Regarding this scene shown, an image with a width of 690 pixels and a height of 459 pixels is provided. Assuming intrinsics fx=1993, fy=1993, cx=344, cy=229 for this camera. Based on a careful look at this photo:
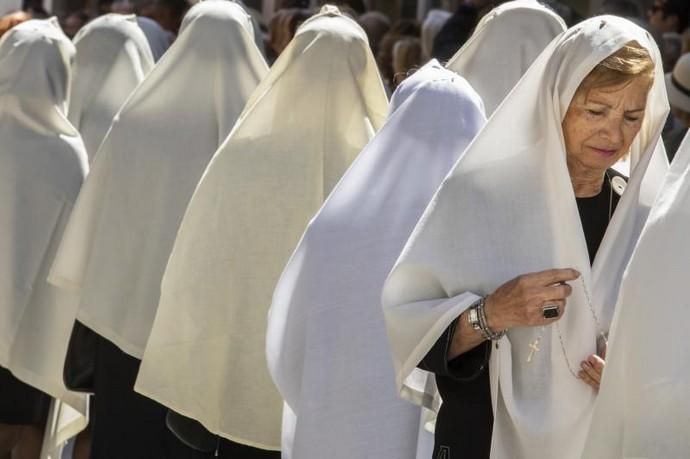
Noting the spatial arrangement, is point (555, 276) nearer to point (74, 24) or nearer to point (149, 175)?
point (149, 175)

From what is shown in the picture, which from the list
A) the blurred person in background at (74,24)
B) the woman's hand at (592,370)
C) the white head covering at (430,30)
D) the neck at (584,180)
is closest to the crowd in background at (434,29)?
the white head covering at (430,30)

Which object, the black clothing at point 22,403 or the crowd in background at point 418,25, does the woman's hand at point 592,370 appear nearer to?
the crowd in background at point 418,25

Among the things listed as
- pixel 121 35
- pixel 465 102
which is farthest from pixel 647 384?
pixel 121 35

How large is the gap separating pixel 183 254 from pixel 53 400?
1731 mm

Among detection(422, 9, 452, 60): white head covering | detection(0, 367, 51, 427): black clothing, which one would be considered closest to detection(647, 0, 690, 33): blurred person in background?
detection(422, 9, 452, 60): white head covering

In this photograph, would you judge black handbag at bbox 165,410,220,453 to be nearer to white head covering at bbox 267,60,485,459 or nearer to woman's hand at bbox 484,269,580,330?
white head covering at bbox 267,60,485,459

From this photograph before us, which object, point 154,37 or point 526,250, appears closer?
point 526,250

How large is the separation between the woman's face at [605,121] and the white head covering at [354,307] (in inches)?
27.5

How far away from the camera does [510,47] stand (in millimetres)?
7242

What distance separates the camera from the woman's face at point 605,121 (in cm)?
464

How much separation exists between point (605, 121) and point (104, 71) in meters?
4.83

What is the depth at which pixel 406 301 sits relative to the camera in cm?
470

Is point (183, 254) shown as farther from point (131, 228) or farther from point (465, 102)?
point (465, 102)

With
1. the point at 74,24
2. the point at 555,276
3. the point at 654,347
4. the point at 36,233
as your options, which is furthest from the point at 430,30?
the point at 654,347
